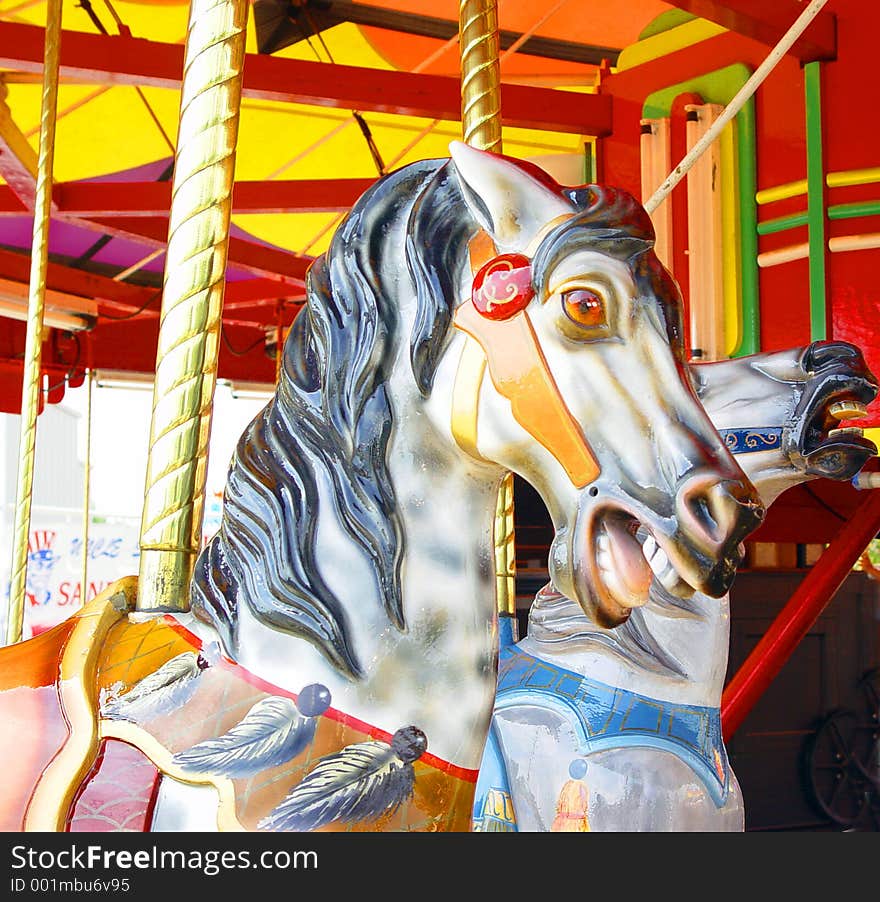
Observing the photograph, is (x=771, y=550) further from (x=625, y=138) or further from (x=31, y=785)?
(x=31, y=785)

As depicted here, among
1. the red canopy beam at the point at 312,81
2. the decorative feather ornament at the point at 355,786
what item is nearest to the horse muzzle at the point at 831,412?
the decorative feather ornament at the point at 355,786

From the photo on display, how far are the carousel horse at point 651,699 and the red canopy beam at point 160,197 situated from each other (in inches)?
109

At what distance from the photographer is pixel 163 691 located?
736 mm

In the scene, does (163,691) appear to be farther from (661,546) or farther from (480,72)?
(480,72)

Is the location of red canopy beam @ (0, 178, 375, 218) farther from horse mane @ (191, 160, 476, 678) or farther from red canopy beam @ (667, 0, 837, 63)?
horse mane @ (191, 160, 476, 678)

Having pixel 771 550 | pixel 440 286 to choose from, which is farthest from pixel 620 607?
pixel 771 550

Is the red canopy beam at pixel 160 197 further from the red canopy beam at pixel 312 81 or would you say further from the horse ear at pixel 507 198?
the horse ear at pixel 507 198

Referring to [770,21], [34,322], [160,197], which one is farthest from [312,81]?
[34,322]

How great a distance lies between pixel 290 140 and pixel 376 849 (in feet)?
15.9

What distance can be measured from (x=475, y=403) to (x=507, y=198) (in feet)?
0.47

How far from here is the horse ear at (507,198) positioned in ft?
2.42

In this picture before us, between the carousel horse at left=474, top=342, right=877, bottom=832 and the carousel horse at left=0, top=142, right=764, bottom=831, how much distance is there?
589 mm

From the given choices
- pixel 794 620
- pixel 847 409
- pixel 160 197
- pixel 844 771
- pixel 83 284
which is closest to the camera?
pixel 847 409

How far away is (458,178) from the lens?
29.9 inches
